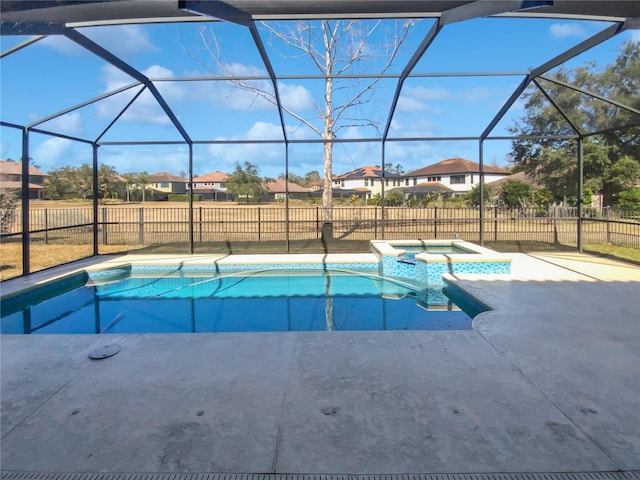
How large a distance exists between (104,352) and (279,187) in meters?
8.68

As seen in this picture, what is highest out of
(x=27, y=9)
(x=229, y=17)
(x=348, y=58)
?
(x=348, y=58)

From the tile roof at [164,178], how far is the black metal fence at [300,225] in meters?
0.78

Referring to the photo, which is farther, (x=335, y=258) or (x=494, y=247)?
(x=494, y=247)

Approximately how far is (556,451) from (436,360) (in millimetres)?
1060

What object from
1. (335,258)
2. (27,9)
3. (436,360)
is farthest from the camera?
(335,258)

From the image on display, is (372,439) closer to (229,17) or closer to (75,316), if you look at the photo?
(229,17)

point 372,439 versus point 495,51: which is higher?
point 495,51

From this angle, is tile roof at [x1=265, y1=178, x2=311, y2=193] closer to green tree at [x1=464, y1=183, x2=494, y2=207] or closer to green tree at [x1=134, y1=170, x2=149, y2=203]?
green tree at [x1=134, y1=170, x2=149, y2=203]

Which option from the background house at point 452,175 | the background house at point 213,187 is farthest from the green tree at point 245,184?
the background house at point 452,175

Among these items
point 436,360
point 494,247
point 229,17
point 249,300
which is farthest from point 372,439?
point 494,247

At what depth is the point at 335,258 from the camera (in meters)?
7.80

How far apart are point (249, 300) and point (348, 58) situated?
9.02 metres

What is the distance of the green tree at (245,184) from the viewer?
453 inches

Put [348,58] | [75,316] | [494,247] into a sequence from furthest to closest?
[348,58] → [494,247] → [75,316]
